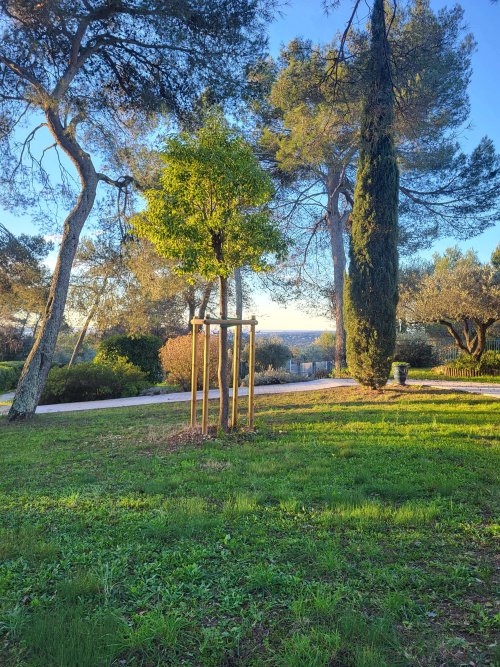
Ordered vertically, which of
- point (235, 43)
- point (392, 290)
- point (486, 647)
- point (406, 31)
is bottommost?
point (486, 647)

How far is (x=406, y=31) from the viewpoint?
11.5 metres

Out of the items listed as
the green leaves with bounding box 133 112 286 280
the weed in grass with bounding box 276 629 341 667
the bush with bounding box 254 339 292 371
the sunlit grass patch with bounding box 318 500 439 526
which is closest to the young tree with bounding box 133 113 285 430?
the green leaves with bounding box 133 112 286 280

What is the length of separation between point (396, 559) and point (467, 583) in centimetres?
40

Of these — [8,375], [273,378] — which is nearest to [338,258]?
[273,378]

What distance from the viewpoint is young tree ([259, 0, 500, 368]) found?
31.8ft

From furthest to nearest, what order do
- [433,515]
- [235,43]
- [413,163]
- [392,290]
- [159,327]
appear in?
[159,327] → [413,163] → [392,290] → [235,43] → [433,515]

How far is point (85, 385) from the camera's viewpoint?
43.2ft

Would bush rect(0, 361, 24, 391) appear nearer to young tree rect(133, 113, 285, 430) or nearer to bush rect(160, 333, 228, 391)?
bush rect(160, 333, 228, 391)

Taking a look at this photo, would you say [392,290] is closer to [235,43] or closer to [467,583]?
[235,43]

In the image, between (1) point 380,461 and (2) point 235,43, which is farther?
(2) point 235,43

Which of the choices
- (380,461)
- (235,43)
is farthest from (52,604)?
(235,43)

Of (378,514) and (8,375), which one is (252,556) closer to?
(378,514)

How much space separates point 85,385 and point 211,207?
8.43 m

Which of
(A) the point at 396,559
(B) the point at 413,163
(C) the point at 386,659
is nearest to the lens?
(C) the point at 386,659
